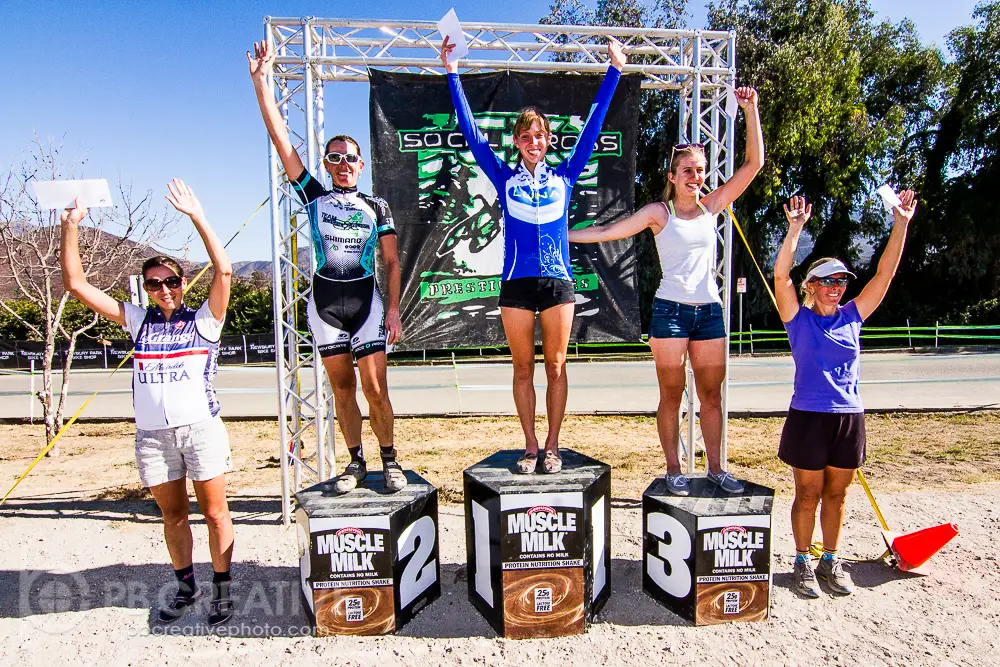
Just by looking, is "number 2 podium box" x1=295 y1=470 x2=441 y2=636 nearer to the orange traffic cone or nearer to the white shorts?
the white shorts

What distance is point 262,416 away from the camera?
9.82 m

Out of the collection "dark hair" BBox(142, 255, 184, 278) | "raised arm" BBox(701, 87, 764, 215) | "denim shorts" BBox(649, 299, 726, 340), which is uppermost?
"raised arm" BBox(701, 87, 764, 215)

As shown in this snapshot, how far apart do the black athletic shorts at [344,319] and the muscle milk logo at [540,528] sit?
1.31 metres

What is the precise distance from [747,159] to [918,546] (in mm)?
2773

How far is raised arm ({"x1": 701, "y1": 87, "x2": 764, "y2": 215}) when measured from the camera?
3.65 m

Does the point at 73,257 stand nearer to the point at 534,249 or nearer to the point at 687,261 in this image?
the point at 534,249

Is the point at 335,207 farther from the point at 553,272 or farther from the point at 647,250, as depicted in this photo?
the point at 647,250

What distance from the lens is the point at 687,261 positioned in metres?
3.62

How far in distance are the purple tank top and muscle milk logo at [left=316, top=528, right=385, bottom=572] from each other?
2.52 meters

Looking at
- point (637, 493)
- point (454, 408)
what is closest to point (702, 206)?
point (637, 493)

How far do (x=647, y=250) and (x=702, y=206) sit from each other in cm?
1484

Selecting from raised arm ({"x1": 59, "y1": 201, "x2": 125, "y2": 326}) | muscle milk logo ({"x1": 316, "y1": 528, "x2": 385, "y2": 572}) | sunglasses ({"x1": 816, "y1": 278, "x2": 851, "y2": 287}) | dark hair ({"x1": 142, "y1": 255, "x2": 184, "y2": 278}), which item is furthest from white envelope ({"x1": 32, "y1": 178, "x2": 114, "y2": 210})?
sunglasses ({"x1": 816, "y1": 278, "x2": 851, "y2": 287})

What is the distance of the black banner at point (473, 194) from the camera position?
206 inches

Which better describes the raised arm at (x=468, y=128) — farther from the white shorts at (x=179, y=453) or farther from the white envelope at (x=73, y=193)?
the white shorts at (x=179, y=453)
